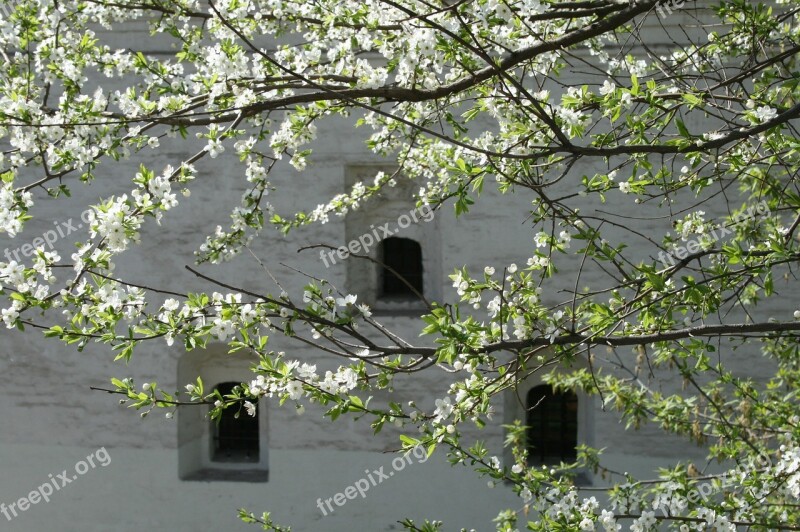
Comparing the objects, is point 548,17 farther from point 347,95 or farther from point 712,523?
point 712,523

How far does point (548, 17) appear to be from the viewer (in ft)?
12.6

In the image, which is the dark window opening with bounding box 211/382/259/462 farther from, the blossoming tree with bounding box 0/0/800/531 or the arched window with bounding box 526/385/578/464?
the blossoming tree with bounding box 0/0/800/531

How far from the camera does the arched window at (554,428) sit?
8422 millimetres

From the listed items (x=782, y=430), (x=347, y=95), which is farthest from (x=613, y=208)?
(x=347, y=95)

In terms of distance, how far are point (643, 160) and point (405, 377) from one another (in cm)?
445
